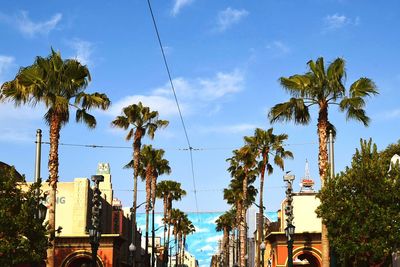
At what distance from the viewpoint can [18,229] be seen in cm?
2530

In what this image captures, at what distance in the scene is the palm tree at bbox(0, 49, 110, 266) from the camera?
29.2m

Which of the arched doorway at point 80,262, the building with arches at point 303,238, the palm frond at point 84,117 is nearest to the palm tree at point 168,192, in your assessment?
the building with arches at point 303,238

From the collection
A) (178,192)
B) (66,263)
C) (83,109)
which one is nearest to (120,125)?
(66,263)

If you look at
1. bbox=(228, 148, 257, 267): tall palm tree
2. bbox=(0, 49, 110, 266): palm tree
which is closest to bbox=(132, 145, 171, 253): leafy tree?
bbox=(228, 148, 257, 267): tall palm tree

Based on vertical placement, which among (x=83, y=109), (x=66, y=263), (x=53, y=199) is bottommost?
(x=66, y=263)

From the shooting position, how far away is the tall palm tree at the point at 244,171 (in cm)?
5709

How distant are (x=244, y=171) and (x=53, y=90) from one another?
3651 cm

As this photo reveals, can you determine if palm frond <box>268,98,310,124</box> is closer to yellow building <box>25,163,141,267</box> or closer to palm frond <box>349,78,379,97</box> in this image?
palm frond <box>349,78,379,97</box>

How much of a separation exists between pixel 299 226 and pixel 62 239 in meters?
21.6

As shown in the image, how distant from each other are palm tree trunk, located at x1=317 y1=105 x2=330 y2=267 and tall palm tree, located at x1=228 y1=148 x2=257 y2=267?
25667 millimetres

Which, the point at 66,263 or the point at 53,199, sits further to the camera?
the point at 66,263

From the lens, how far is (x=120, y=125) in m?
50.2

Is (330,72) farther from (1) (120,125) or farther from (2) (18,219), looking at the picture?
(1) (120,125)

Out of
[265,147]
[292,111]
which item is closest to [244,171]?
[265,147]
